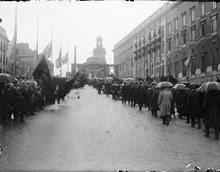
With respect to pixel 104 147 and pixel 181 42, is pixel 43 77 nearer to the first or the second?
pixel 104 147

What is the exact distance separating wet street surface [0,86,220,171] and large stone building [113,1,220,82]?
1810cm

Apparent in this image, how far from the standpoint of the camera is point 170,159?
25.7 ft

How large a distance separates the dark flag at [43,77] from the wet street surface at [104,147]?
8.29 metres

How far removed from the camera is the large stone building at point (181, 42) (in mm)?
36094

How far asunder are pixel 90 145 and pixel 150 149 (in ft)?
5.10

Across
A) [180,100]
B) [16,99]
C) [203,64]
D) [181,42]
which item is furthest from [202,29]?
[16,99]

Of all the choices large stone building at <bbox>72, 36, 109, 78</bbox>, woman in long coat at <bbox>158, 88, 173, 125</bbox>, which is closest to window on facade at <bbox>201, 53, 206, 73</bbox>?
woman in long coat at <bbox>158, 88, 173, 125</bbox>

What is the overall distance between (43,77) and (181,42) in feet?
87.2

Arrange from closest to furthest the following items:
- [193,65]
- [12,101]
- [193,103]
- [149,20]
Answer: [193,103], [12,101], [193,65], [149,20]

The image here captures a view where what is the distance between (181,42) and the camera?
44812 mm

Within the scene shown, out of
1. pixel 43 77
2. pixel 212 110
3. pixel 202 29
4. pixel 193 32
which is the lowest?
pixel 212 110

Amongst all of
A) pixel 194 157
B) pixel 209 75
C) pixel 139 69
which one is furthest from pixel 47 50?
pixel 139 69

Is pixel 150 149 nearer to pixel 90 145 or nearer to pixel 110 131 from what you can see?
pixel 90 145

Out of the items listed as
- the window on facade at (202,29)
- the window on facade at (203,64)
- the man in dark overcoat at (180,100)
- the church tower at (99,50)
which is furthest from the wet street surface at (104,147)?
the church tower at (99,50)
